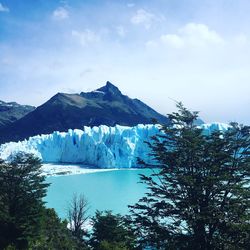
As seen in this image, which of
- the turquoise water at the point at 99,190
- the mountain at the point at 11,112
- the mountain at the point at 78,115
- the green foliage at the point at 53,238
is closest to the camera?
the green foliage at the point at 53,238

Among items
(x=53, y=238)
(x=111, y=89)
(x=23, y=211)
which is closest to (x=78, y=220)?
(x=53, y=238)

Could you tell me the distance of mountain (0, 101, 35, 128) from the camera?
323 ft

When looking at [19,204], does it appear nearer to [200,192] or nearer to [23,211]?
[23,211]

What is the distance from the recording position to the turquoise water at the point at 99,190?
2388 centimetres

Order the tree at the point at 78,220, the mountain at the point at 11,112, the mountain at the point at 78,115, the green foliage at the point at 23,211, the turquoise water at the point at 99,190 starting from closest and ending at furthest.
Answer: the green foliage at the point at 23,211, the tree at the point at 78,220, the turquoise water at the point at 99,190, the mountain at the point at 78,115, the mountain at the point at 11,112

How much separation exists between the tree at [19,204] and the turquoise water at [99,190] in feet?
30.9

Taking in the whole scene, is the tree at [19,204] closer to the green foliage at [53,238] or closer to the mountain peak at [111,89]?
the green foliage at [53,238]

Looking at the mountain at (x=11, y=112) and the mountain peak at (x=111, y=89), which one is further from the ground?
the mountain peak at (x=111, y=89)

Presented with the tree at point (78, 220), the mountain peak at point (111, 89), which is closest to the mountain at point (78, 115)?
the mountain peak at point (111, 89)

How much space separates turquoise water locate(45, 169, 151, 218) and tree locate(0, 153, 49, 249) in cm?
940

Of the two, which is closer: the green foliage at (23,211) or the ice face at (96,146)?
the green foliage at (23,211)

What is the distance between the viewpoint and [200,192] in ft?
20.6

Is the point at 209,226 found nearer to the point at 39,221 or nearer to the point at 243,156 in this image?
the point at 243,156

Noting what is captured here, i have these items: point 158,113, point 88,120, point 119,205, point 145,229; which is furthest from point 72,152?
point 145,229
